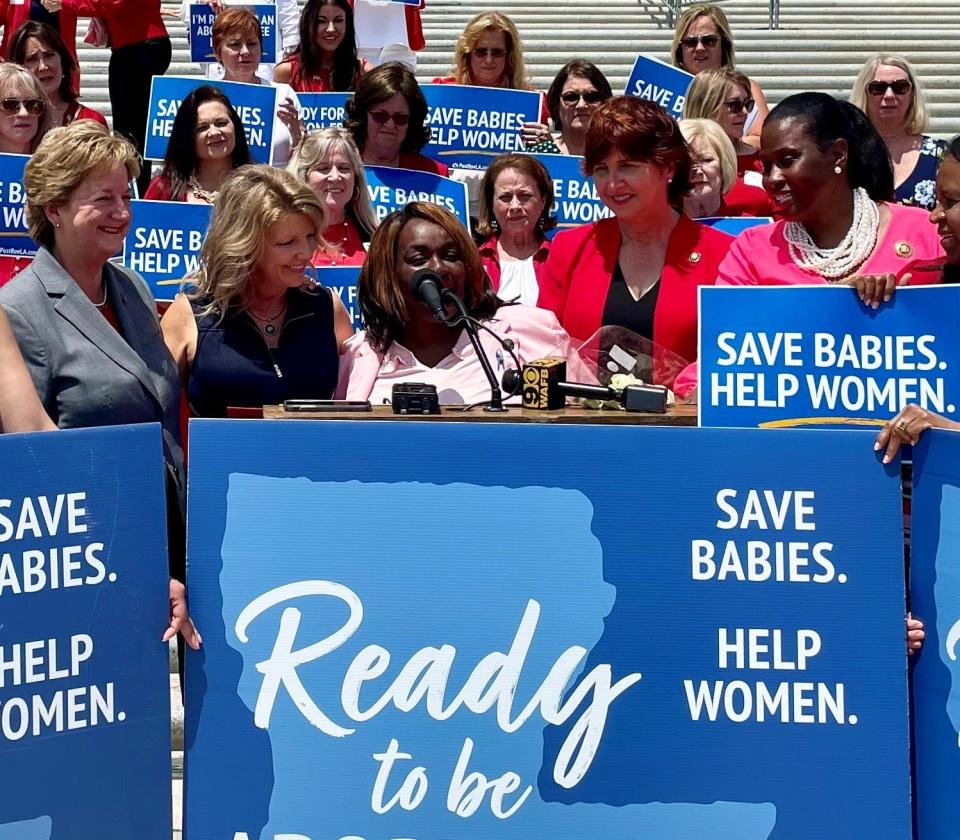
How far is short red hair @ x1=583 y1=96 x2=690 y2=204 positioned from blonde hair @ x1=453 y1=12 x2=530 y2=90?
12.8ft

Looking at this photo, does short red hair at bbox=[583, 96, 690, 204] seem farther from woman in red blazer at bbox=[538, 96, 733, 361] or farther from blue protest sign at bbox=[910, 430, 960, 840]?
blue protest sign at bbox=[910, 430, 960, 840]

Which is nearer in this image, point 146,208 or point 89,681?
point 89,681

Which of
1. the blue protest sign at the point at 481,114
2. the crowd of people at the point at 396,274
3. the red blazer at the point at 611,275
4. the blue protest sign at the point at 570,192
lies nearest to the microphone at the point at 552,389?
the crowd of people at the point at 396,274

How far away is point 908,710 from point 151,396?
2.10 meters

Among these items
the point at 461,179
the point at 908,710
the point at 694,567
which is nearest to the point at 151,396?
the point at 694,567

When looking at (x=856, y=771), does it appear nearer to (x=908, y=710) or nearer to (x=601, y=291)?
(x=908, y=710)

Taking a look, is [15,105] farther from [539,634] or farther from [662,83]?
[539,634]

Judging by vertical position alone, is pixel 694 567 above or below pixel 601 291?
below

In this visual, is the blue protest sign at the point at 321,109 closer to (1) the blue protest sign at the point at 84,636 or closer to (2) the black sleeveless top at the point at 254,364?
(2) the black sleeveless top at the point at 254,364

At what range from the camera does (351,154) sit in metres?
6.95

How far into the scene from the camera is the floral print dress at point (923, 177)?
24.2ft

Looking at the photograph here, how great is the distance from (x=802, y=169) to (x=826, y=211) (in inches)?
5.6

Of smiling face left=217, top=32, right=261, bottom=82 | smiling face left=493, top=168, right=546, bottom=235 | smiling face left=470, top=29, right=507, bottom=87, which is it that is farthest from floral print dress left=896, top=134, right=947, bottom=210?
smiling face left=217, top=32, right=261, bottom=82

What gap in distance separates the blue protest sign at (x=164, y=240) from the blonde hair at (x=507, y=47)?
249 cm
